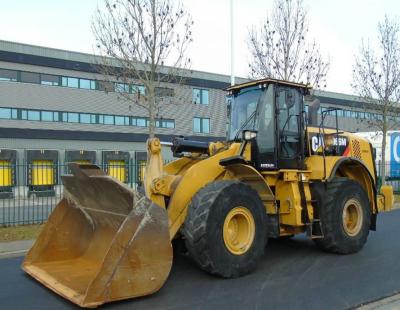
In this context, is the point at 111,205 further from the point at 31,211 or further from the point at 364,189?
the point at 31,211

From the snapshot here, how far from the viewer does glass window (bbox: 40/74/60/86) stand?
1453 inches

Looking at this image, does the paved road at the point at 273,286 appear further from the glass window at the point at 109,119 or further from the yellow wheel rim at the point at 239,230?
the glass window at the point at 109,119

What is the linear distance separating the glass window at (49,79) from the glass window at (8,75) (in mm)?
1942

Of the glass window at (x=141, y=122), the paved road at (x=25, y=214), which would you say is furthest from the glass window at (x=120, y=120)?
the paved road at (x=25, y=214)

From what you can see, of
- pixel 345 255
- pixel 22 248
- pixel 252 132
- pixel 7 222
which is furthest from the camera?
pixel 7 222

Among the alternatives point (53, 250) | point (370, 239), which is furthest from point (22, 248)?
point (370, 239)

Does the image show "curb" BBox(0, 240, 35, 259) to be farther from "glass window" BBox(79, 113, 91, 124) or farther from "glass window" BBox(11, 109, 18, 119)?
"glass window" BBox(79, 113, 91, 124)

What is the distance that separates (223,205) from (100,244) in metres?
1.92

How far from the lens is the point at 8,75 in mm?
35344

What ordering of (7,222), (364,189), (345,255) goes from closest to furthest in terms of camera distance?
(345,255) → (364,189) → (7,222)

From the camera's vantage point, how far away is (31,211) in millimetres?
15000

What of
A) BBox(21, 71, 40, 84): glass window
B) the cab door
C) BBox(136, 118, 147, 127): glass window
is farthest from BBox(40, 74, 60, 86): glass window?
the cab door

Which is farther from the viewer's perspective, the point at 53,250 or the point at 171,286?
the point at 53,250

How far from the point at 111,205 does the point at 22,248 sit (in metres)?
4.24
